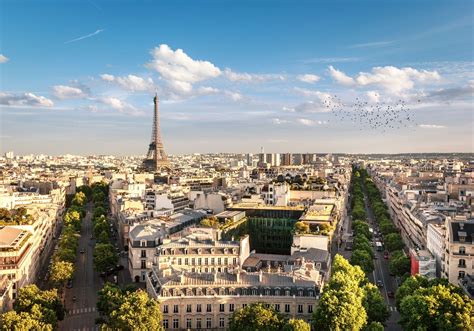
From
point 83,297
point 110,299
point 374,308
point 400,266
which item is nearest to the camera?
point 374,308

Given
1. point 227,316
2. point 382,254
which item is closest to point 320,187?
point 382,254

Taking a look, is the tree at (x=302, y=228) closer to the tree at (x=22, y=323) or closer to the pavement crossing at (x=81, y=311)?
the pavement crossing at (x=81, y=311)

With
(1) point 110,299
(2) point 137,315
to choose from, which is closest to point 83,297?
(1) point 110,299

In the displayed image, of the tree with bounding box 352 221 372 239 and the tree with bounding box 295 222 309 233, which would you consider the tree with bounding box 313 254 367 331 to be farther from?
the tree with bounding box 352 221 372 239

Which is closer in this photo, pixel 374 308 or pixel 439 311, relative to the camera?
pixel 439 311

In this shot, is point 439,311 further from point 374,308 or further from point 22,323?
point 22,323

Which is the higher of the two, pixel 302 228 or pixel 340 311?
pixel 302 228

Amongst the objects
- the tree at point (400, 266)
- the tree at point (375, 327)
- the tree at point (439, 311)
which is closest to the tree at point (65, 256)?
the tree at point (375, 327)

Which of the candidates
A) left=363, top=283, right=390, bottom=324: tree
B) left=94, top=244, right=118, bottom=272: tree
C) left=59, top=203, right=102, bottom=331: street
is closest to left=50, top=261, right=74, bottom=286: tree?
left=59, top=203, right=102, bottom=331: street
